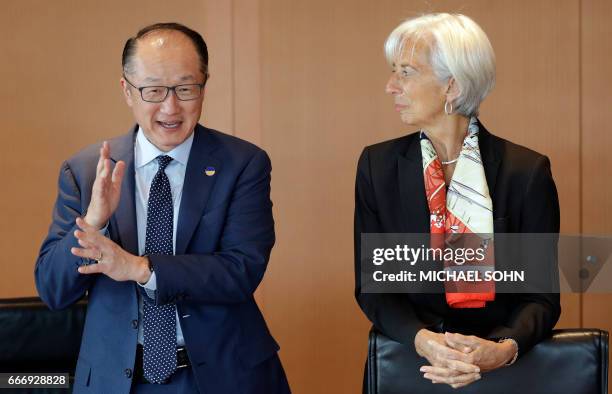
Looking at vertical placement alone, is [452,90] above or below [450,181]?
above

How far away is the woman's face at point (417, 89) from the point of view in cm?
276

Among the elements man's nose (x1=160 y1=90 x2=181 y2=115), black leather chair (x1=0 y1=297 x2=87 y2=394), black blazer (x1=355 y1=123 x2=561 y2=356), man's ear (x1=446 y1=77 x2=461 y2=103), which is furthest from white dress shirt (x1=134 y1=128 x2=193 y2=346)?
man's ear (x1=446 y1=77 x2=461 y2=103)

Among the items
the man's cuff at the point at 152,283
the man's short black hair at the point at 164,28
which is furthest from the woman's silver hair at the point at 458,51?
the man's cuff at the point at 152,283

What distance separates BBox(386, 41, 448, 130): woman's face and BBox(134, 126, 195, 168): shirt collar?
2.02ft

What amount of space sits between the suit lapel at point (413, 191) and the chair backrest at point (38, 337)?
3.24ft

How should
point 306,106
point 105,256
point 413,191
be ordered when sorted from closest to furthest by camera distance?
point 105,256 → point 413,191 → point 306,106

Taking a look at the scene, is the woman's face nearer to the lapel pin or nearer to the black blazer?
the black blazer

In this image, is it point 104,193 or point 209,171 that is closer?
point 104,193

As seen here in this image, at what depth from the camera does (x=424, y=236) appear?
273cm

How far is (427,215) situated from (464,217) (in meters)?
0.10

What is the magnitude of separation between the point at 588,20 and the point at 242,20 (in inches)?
66.0

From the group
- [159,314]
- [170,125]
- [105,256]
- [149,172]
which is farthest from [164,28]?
[159,314]

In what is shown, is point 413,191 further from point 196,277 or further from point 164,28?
point 164,28

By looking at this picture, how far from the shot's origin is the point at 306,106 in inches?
188
